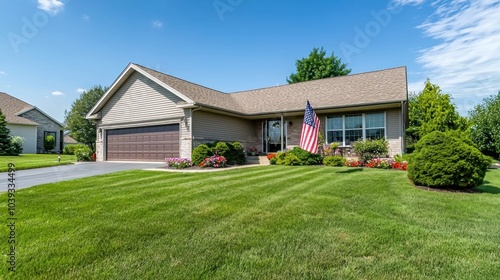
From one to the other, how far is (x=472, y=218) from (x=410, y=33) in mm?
12952

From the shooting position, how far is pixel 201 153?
12438 millimetres

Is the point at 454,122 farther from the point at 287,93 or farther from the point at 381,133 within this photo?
the point at 287,93

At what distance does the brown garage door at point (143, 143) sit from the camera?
14.3 m

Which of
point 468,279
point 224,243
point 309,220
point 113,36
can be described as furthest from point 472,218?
point 113,36

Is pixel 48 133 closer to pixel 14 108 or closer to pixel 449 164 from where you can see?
pixel 14 108

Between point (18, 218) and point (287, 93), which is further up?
point (287, 93)

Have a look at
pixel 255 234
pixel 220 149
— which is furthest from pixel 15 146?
pixel 255 234

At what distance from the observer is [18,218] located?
4262 millimetres

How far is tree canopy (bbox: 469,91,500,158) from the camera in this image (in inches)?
712

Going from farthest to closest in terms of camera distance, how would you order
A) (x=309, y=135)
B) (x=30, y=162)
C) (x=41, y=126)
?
(x=41, y=126) < (x=30, y=162) < (x=309, y=135)

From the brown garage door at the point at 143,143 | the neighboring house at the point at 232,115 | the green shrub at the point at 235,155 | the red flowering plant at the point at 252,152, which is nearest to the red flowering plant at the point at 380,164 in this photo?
the neighboring house at the point at 232,115

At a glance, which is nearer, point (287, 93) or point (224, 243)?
point (224, 243)

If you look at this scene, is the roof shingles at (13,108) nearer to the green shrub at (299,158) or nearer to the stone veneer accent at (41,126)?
the stone veneer accent at (41,126)

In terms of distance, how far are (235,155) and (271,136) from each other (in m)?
4.28
